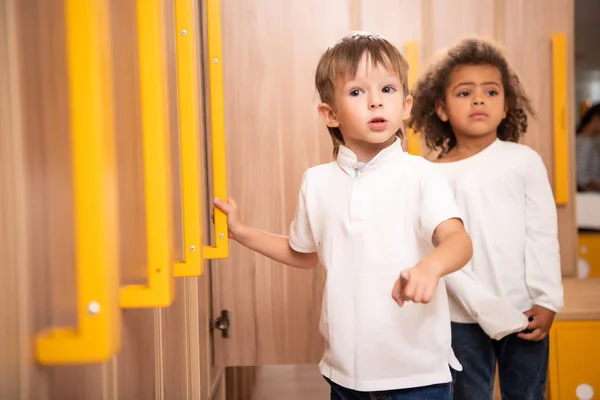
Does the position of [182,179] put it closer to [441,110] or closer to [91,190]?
[91,190]

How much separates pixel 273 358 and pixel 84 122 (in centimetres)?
155

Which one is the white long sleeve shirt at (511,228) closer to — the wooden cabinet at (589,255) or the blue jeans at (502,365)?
the blue jeans at (502,365)

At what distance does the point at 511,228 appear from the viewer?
1332mm

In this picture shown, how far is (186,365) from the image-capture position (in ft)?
4.78

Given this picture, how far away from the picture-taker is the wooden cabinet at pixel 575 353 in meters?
1.73

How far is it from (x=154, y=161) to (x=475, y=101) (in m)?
0.94

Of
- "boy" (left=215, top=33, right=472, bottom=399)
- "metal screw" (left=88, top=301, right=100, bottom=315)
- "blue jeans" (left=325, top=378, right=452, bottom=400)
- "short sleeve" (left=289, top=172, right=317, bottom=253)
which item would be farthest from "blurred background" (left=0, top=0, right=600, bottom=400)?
"blue jeans" (left=325, top=378, right=452, bottom=400)

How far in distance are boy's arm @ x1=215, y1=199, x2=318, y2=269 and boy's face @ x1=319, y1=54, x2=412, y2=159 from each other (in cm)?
29

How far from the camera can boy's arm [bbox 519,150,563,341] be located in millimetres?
1299

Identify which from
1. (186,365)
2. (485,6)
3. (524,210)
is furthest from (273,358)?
(485,6)

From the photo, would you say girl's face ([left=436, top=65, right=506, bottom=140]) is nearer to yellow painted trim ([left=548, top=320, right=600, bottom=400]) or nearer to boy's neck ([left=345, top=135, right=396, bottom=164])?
boy's neck ([left=345, top=135, right=396, bottom=164])

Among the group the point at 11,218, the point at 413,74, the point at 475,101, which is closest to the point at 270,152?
the point at 413,74

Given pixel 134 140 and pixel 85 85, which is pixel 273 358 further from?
pixel 85 85

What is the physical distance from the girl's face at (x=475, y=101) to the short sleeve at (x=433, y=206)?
0.49 m
